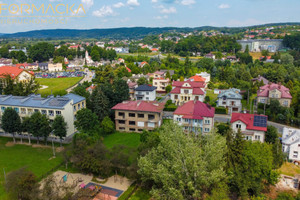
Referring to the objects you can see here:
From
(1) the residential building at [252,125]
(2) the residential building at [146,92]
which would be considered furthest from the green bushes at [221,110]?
(2) the residential building at [146,92]

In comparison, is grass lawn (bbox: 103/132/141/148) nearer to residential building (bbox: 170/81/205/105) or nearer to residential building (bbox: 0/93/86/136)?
residential building (bbox: 0/93/86/136)

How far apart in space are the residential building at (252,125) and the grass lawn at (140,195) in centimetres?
1448

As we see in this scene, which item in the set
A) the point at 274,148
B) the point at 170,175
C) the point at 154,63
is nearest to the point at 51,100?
the point at 170,175

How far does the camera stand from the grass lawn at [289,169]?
26.9 metres

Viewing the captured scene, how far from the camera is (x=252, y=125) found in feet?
101

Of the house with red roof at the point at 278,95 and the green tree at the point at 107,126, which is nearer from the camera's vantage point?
the green tree at the point at 107,126

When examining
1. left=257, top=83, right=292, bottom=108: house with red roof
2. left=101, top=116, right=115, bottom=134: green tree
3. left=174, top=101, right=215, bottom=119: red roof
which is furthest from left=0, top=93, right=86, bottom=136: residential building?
left=257, top=83, right=292, bottom=108: house with red roof

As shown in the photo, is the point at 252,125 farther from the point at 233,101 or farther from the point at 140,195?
the point at 140,195

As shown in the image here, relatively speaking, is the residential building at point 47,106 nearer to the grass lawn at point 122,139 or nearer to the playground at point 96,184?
the grass lawn at point 122,139

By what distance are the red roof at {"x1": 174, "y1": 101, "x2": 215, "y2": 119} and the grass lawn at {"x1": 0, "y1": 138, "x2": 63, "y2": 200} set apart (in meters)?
17.1

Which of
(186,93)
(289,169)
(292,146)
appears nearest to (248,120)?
(292,146)

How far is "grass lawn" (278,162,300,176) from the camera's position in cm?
2689

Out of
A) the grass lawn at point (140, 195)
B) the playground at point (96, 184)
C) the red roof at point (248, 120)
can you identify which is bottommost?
the grass lawn at point (140, 195)

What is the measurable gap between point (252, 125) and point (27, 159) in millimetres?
28241
